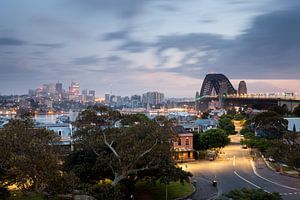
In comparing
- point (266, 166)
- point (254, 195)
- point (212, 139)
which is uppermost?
point (254, 195)

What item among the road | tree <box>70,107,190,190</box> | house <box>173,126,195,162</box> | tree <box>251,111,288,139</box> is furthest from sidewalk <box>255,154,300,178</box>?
tree <box>70,107,190,190</box>

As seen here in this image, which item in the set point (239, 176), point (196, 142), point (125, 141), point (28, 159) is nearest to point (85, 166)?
point (125, 141)

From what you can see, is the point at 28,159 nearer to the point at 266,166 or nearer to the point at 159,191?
the point at 159,191

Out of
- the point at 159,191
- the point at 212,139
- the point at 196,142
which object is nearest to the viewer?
the point at 159,191

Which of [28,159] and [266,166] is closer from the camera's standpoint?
[28,159]

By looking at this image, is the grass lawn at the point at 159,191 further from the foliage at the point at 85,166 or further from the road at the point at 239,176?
the foliage at the point at 85,166

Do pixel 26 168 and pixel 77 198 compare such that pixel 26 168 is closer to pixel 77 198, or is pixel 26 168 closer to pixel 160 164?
pixel 77 198

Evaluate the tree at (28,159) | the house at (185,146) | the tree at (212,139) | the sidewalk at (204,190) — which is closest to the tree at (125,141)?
the sidewalk at (204,190)
